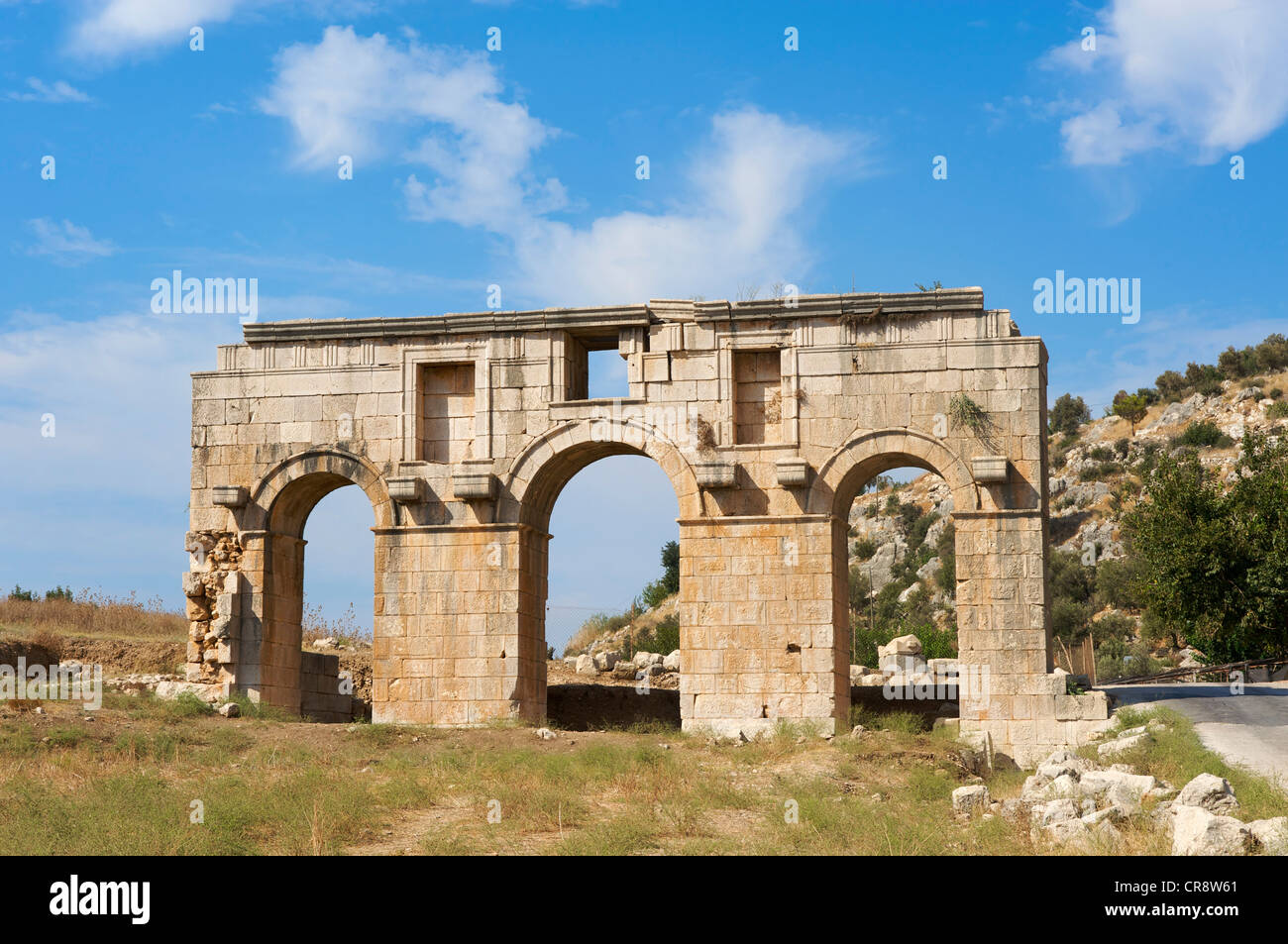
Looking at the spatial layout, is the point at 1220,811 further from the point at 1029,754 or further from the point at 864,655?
the point at 864,655

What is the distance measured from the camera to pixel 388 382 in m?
19.8

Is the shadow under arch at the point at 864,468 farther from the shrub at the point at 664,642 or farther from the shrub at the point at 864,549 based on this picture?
the shrub at the point at 864,549

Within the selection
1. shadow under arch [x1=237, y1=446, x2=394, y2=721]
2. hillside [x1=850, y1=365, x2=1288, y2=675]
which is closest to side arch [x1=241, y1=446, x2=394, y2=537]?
shadow under arch [x1=237, y1=446, x2=394, y2=721]

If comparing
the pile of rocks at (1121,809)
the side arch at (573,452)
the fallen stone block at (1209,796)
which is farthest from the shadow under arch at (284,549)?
the fallen stone block at (1209,796)

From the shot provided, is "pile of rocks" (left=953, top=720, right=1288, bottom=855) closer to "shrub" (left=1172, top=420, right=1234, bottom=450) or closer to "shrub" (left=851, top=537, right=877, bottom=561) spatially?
"shrub" (left=1172, top=420, right=1234, bottom=450)

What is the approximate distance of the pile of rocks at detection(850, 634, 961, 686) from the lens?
22312 mm

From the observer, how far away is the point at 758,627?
59.6ft

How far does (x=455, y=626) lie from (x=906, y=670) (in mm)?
9121

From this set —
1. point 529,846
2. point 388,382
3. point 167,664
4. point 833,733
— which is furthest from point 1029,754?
point 167,664

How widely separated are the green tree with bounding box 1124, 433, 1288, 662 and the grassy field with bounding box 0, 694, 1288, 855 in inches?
471

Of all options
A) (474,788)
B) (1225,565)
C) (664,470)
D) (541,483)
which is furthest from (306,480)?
(1225,565)

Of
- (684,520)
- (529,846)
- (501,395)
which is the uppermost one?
(501,395)
